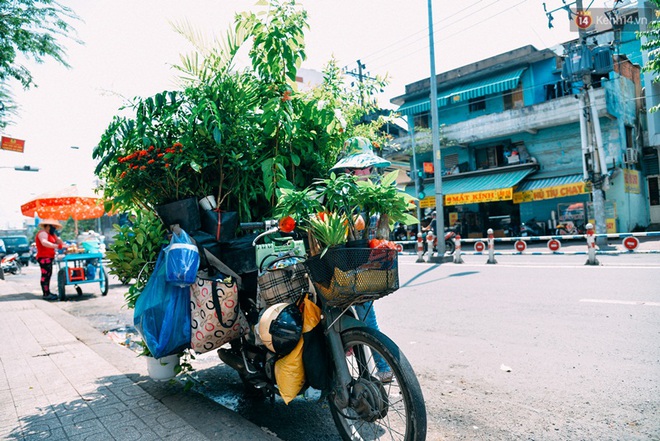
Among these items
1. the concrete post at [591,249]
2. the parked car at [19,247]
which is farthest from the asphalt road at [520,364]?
the parked car at [19,247]

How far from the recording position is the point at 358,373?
8.31 ft

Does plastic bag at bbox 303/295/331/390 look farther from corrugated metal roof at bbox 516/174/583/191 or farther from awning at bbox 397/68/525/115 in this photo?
awning at bbox 397/68/525/115

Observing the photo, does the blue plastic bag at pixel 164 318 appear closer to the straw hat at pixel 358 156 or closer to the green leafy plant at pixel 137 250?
the green leafy plant at pixel 137 250

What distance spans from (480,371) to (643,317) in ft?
9.31

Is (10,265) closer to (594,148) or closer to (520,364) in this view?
(520,364)

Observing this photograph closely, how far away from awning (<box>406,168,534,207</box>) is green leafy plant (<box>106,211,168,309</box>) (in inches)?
845

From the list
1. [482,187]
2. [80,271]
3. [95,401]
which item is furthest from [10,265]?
[482,187]

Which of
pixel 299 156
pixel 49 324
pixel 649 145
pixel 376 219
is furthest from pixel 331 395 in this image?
pixel 649 145

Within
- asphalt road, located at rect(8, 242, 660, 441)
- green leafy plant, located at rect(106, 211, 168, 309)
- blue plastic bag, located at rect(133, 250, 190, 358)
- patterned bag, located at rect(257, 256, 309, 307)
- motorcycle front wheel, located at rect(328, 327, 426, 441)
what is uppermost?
green leafy plant, located at rect(106, 211, 168, 309)

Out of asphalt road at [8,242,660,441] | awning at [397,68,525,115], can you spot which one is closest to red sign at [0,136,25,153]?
asphalt road at [8,242,660,441]

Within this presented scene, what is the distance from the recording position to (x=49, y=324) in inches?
264

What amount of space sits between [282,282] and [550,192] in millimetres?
21478

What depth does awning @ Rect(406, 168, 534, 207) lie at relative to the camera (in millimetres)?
22641

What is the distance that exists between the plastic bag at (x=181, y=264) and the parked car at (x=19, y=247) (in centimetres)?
3334
